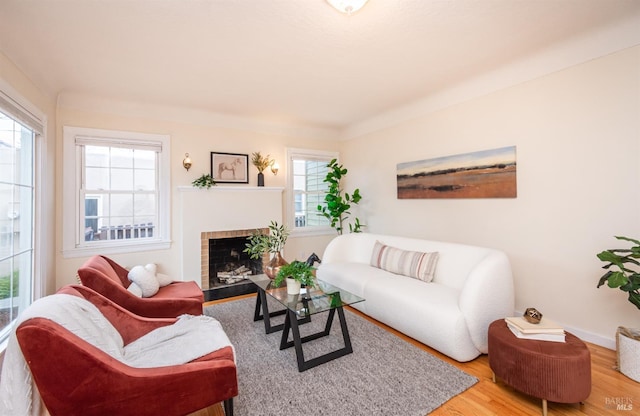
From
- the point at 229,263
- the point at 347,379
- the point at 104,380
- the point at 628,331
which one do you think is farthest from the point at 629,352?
the point at 229,263

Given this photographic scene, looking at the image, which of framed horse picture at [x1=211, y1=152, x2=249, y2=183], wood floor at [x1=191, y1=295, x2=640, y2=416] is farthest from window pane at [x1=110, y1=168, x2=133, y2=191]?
wood floor at [x1=191, y1=295, x2=640, y2=416]

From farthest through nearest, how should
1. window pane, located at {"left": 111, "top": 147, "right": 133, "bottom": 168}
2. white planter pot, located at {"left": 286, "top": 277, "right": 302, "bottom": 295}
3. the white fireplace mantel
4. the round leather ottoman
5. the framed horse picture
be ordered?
the framed horse picture, the white fireplace mantel, window pane, located at {"left": 111, "top": 147, "right": 133, "bottom": 168}, white planter pot, located at {"left": 286, "top": 277, "right": 302, "bottom": 295}, the round leather ottoman

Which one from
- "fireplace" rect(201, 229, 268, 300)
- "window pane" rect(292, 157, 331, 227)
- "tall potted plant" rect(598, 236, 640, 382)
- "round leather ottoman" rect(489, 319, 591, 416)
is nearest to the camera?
"round leather ottoman" rect(489, 319, 591, 416)

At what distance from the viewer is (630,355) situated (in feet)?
6.62

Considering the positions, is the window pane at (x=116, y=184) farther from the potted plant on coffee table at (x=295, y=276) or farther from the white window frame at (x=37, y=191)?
the potted plant on coffee table at (x=295, y=276)

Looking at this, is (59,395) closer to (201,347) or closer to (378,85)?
(201,347)

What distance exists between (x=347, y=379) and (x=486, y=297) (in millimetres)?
1303

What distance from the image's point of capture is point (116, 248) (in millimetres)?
3746

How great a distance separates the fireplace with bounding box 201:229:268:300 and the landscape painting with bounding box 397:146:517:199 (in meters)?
2.49

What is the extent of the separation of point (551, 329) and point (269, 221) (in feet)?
12.3

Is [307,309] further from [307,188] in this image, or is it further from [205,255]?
[307,188]

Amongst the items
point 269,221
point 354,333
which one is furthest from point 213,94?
point 354,333

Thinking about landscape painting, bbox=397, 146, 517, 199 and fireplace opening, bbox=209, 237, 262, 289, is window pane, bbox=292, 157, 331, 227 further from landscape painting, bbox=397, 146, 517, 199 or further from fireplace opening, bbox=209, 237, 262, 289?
landscape painting, bbox=397, 146, 517, 199

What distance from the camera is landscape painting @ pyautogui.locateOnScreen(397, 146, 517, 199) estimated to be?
3.07 meters
